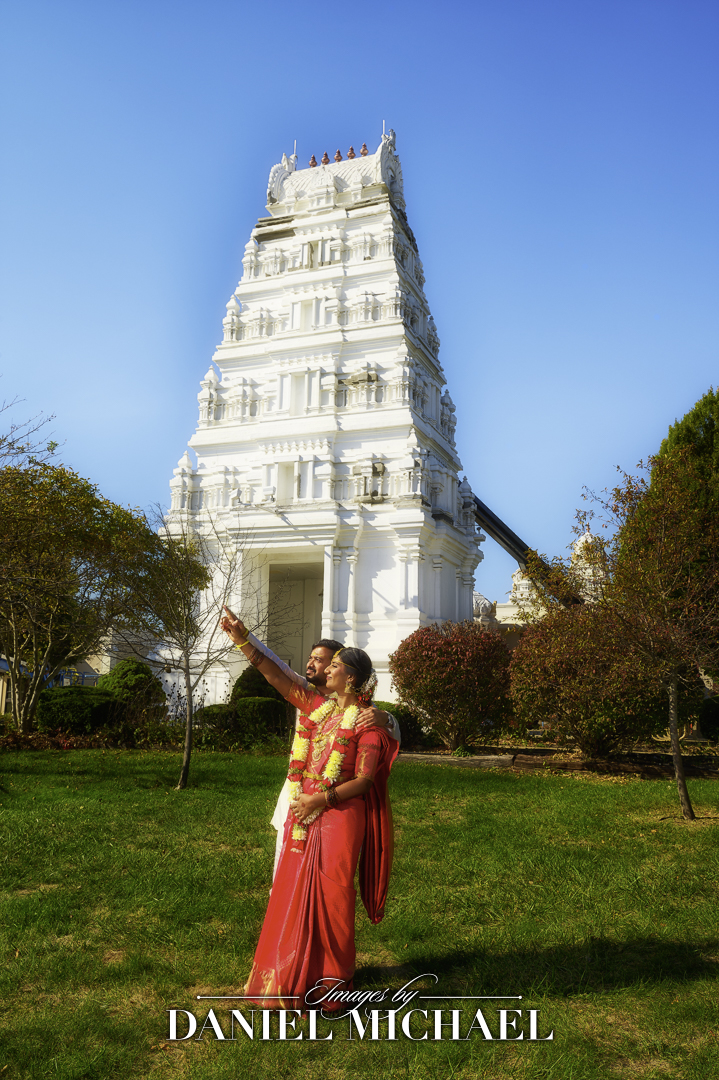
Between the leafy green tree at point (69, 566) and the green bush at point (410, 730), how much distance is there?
6.41 metres

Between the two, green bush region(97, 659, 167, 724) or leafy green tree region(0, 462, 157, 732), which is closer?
leafy green tree region(0, 462, 157, 732)

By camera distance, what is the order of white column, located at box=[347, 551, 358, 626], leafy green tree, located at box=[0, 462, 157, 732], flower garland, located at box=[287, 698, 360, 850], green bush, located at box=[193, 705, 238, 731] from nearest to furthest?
1. flower garland, located at box=[287, 698, 360, 850]
2. leafy green tree, located at box=[0, 462, 157, 732]
3. green bush, located at box=[193, 705, 238, 731]
4. white column, located at box=[347, 551, 358, 626]

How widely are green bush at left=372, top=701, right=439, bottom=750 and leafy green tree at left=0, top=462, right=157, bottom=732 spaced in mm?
6412

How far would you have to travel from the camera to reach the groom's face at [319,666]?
14.8 feet

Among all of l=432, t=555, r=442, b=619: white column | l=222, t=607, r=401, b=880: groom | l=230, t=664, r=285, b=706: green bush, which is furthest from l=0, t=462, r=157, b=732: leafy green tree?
l=222, t=607, r=401, b=880: groom

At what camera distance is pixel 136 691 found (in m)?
17.4

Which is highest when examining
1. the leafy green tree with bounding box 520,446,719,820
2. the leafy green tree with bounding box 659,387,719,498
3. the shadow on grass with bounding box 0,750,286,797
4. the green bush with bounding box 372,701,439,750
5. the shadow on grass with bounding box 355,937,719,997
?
the leafy green tree with bounding box 659,387,719,498

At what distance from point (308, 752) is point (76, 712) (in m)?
13.1

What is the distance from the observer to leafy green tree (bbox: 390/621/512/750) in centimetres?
1625

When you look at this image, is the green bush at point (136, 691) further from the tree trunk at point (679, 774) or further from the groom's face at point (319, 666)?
the groom's face at point (319, 666)

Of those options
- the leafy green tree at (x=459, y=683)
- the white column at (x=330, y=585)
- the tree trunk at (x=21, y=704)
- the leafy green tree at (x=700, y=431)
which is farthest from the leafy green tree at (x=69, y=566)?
the leafy green tree at (x=700, y=431)

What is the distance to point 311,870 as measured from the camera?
13.8 feet

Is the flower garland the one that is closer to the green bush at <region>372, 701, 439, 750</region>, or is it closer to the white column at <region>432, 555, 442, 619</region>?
the green bush at <region>372, 701, 439, 750</region>

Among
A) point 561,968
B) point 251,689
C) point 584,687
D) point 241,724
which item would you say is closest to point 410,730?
point 241,724
